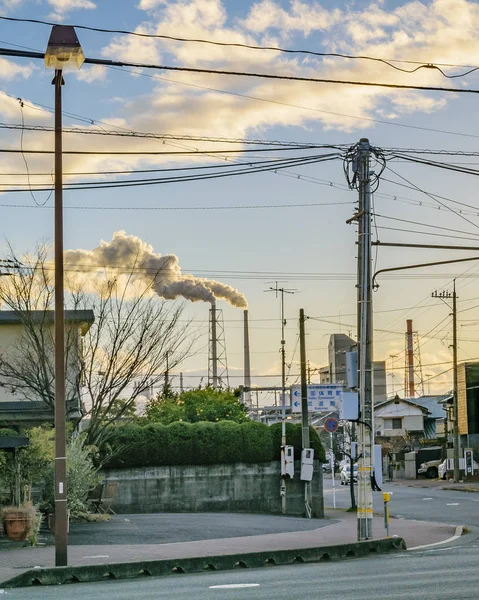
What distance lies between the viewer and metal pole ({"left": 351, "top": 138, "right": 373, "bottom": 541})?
21.8 meters

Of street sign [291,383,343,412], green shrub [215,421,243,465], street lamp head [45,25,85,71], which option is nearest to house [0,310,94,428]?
green shrub [215,421,243,465]

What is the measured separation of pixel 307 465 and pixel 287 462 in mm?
962

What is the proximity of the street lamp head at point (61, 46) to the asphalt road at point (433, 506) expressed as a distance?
20827 millimetres

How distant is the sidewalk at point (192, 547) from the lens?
18.8 meters

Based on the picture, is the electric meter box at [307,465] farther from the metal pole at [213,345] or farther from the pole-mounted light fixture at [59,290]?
the metal pole at [213,345]

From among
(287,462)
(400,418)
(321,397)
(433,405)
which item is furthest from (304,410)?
(433,405)

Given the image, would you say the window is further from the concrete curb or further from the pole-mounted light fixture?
the pole-mounted light fixture

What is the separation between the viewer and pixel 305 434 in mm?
38344

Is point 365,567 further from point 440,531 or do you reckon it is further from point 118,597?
point 440,531

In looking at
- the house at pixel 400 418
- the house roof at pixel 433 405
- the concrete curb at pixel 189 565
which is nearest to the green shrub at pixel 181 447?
the concrete curb at pixel 189 565

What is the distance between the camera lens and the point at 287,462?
1512 inches

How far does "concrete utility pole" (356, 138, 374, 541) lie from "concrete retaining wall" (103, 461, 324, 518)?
52.7 feet

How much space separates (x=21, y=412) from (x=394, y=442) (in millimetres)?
73276

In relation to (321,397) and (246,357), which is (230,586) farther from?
(246,357)
